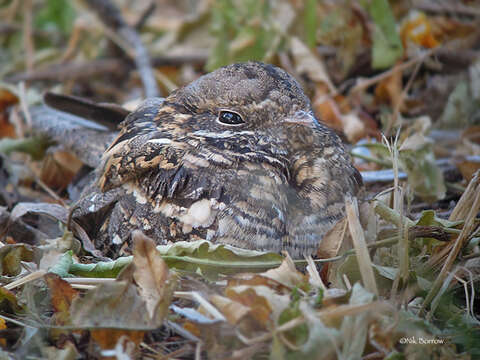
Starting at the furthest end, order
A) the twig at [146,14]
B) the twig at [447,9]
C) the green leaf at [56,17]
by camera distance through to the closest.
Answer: the green leaf at [56,17] → the twig at [146,14] → the twig at [447,9]

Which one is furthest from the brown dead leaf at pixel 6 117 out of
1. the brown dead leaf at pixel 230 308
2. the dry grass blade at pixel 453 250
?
the dry grass blade at pixel 453 250

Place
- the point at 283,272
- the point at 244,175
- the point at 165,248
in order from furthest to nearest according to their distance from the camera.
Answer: the point at 244,175
the point at 165,248
the point at 283,272

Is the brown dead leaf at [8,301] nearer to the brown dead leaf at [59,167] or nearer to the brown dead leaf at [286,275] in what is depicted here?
the brown dead leaf at [286,275]

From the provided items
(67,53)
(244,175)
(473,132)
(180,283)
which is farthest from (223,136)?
(67,53)

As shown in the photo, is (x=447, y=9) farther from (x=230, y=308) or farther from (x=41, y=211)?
(x=230, y=308)

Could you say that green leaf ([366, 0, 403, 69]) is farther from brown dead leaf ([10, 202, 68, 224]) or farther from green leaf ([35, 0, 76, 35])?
green leaf ([35, 0, 76, 35])

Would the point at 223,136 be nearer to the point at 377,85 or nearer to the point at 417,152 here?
the point at 417,152

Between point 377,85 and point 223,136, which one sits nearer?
point 223,136
